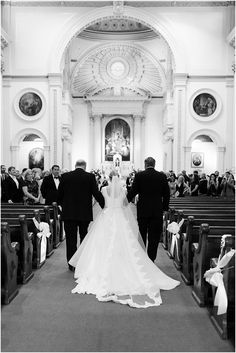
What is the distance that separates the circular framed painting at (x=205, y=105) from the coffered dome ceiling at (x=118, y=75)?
923cm

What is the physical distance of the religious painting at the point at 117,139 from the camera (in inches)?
1145

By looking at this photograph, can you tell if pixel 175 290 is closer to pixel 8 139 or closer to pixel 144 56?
pixel 8 139

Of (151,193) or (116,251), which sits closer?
(116,251)

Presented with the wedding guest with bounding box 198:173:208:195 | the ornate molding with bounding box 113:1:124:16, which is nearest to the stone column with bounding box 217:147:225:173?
the wedding guest with bounding box 198:173:208:195

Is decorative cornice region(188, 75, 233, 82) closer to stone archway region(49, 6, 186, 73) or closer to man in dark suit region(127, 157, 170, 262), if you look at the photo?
stone archway region(49, 6, 186, 73)

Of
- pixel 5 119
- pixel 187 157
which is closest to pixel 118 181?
pixel 187 157

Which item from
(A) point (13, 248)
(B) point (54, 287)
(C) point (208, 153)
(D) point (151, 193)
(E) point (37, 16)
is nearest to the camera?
(A) point (13, 248)

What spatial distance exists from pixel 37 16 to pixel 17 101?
386 cm

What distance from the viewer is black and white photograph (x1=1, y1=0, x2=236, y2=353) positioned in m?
4.18

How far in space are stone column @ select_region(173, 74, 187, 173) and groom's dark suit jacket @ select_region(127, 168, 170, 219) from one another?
12.0m

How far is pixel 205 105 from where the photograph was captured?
18188mm

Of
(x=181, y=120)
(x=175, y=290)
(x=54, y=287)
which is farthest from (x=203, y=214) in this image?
(x=181, y=120)

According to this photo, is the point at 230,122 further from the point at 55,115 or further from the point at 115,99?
the point at 115,99

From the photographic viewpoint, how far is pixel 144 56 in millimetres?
26328
